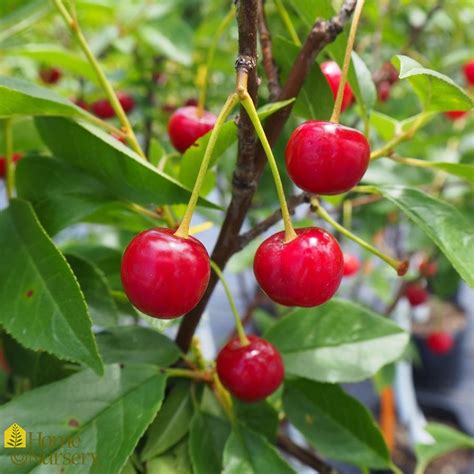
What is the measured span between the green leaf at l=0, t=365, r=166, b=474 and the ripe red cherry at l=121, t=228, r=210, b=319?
13 cm

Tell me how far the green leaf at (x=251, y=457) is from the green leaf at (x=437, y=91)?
325 millimetres

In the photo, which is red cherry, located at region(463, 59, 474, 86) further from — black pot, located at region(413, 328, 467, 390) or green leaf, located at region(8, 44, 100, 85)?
black pot, located at region(413, 328, 467, 390)

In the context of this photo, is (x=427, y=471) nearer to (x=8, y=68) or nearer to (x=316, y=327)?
(x=316, y=327)

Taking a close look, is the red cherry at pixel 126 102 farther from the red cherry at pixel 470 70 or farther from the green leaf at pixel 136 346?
the red cherry at pixel 470 70

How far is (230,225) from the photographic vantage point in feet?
1.55

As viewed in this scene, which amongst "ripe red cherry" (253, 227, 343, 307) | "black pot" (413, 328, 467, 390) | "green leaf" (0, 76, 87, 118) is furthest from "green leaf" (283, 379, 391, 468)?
"black pot" (413, 328, 467, 390)

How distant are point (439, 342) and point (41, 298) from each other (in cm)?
173

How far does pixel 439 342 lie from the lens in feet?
6.38

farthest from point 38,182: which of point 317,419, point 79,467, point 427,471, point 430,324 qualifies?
point 430,324

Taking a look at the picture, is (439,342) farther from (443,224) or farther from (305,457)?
(443,224)

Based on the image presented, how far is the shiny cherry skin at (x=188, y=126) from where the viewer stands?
534 mm

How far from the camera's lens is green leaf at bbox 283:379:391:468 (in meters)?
0.59

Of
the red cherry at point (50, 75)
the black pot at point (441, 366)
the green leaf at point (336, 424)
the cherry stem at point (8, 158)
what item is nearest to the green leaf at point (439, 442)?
the green leaf at point (336, 424)

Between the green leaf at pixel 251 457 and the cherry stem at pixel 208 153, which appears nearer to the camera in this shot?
the cherry stem at pixel 208 153
